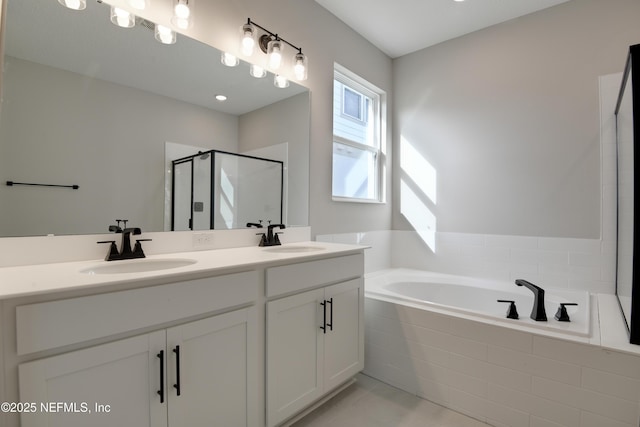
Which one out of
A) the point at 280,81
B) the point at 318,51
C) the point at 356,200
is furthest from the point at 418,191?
the point at 280,81

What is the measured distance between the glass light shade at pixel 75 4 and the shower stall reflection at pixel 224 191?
2.50 feet

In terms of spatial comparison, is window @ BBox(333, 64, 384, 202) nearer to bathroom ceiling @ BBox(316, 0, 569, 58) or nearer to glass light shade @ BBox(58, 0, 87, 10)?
bathroom ceiling @ BBox(316, 0, 569, 58)

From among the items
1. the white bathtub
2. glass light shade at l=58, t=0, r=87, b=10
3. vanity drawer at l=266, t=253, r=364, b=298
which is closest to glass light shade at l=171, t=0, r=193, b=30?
glass light shade at l=58, t=0, r=87, b=10

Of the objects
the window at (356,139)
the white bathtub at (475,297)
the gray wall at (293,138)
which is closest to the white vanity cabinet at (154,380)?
the gray wall at (293,138)

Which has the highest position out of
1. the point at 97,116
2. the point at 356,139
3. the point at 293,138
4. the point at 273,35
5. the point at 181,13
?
the point at 273,35

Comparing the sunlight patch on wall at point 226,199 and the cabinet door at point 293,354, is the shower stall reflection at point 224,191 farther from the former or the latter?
the cabinet door at point 293,354

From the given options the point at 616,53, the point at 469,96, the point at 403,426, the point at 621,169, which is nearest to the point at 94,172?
the point at 403,426

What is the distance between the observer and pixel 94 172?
1.41 meters

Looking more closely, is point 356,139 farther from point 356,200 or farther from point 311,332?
point 311,332

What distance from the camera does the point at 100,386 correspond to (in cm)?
96

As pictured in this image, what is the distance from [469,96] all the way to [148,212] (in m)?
2.75

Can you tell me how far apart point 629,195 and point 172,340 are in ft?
8.01

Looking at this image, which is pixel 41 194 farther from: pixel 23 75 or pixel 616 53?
pixel 616 53

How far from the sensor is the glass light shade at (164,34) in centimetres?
159
